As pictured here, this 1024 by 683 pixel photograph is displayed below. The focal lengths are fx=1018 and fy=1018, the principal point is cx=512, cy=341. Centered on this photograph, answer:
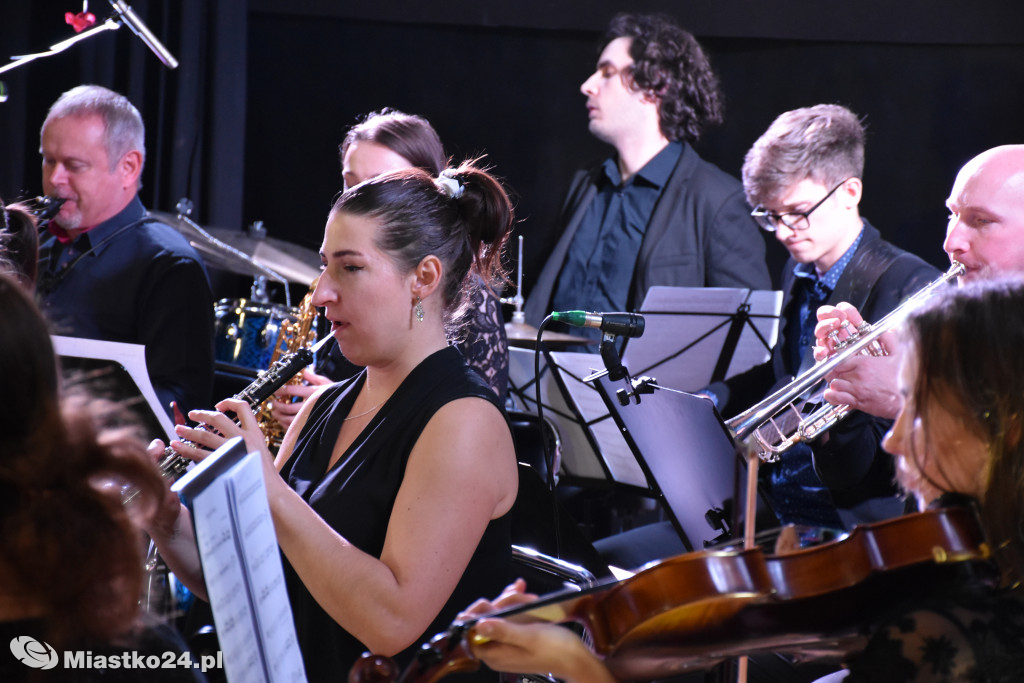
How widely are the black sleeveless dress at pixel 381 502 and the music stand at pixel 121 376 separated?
2.34ft

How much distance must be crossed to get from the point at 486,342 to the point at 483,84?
2.64 meters

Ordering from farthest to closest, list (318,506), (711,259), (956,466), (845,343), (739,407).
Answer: (711,259), (739,407), (845,343), (318,506), (956,466)

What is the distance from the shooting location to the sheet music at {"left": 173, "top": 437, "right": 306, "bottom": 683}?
3.53ft

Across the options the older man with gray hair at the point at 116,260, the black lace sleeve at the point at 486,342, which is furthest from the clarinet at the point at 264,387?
the older man with gray hair at the point at 116,260

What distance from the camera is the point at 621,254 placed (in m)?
4.19

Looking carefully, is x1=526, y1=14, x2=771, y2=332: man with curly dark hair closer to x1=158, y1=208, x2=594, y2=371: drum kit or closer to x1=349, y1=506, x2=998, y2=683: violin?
x1=158, y1=208, x2=594, y2=371: drum kit

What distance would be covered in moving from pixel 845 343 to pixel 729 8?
8.23 ft

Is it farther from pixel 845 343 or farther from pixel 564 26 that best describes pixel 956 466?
pixel 564 26

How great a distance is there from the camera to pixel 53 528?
Result: 3.29ft

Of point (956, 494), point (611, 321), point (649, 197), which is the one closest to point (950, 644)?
point (956, 494)

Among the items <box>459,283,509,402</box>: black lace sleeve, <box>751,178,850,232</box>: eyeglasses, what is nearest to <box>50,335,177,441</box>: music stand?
<box>459,283,509,402</box>: black lace sleeve

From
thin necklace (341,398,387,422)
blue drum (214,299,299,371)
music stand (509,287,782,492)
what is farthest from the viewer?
blue drum (214,299,299,371)

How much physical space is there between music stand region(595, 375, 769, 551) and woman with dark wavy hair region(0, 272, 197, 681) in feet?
4.19

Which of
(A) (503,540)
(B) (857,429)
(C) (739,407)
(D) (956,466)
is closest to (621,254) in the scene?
(C) (739,407)
